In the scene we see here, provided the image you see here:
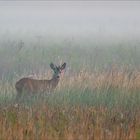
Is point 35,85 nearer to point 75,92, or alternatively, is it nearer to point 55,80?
point 55,80

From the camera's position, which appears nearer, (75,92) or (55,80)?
(75,92)

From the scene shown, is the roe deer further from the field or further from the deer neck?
the field

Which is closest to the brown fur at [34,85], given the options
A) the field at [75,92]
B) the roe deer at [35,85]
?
the roe deer at [35,85]

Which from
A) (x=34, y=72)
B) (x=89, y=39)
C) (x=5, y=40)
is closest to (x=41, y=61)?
(x=34, y=72)

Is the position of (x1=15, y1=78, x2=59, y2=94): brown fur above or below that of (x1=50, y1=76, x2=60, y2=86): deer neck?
below

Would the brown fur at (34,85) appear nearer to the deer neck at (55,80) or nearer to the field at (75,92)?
the deer neck at (55,80)

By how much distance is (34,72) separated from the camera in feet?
37.3

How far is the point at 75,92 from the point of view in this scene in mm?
9648

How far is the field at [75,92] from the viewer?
7.55 metres

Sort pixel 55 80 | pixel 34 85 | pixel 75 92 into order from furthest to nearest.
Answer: pixel 55 80, pixel 34 85, pixel 75 92

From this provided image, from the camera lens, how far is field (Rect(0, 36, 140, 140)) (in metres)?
7.55

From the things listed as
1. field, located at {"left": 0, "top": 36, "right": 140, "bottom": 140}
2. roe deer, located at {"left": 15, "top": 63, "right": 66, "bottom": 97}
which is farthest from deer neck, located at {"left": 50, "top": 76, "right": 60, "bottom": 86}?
field, located at {"left": 0, "top": 36, "right": 140, "bottom": 140}

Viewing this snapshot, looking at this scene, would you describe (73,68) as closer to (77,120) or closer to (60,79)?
(60,79)

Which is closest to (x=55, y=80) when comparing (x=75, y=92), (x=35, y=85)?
(x=35, y=85)
